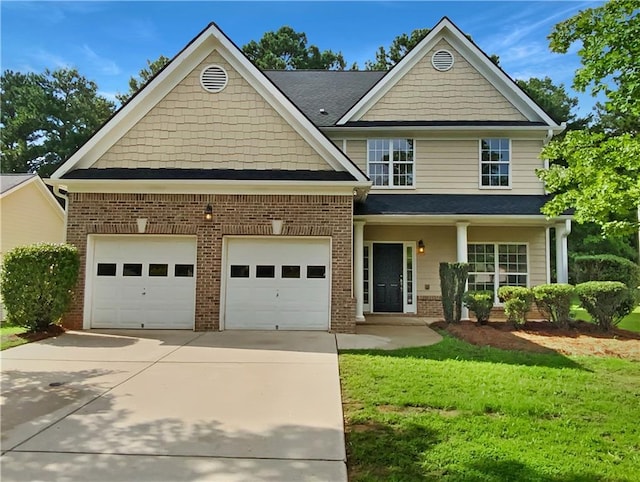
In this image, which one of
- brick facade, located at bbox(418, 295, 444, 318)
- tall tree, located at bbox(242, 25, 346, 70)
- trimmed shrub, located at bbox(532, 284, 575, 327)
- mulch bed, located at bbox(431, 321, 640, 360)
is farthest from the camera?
tall tree, located at bbox(242, 25, 346, 70)

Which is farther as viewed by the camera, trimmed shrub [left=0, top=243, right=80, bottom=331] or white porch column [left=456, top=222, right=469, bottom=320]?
white porch column [left=456, top=222, right=469, bottom=320]

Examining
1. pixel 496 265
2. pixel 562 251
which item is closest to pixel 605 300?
pixel 562 251

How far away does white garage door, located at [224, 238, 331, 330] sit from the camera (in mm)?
10648

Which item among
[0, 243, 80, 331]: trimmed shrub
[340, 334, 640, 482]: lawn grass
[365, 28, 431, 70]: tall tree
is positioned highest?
[365, 28, 431, 70]: tall tree

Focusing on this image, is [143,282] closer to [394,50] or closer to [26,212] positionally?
[26,212]

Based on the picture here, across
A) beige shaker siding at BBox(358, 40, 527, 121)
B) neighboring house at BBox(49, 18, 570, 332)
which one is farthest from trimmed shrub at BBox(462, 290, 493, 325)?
beige shaker siding at BBox(358, 40, 527, 121)

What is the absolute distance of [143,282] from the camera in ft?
35.2

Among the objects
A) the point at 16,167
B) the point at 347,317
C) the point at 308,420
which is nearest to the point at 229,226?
the point at 347,317

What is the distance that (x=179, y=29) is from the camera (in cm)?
1375

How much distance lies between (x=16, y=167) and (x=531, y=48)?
41027 millimetres

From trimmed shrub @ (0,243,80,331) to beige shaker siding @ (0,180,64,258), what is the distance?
1012 cm

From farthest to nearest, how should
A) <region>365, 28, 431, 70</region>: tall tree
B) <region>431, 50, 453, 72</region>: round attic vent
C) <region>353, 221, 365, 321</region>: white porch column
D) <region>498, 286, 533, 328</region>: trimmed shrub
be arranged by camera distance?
<region>365, 28, 431, 70</region>: tall tree, <region>431, 50, 453, 72</region>: round attic vent, <region>353, 221, 365, 321</region>: white porch column, <region>498, 286, 533, 328</region>: trimmed shrub

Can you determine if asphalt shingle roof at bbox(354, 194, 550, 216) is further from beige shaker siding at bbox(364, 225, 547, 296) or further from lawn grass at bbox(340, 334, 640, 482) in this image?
lawn grass at bbox(340, 334, 640, 482)

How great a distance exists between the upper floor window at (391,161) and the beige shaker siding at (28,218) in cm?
1531
